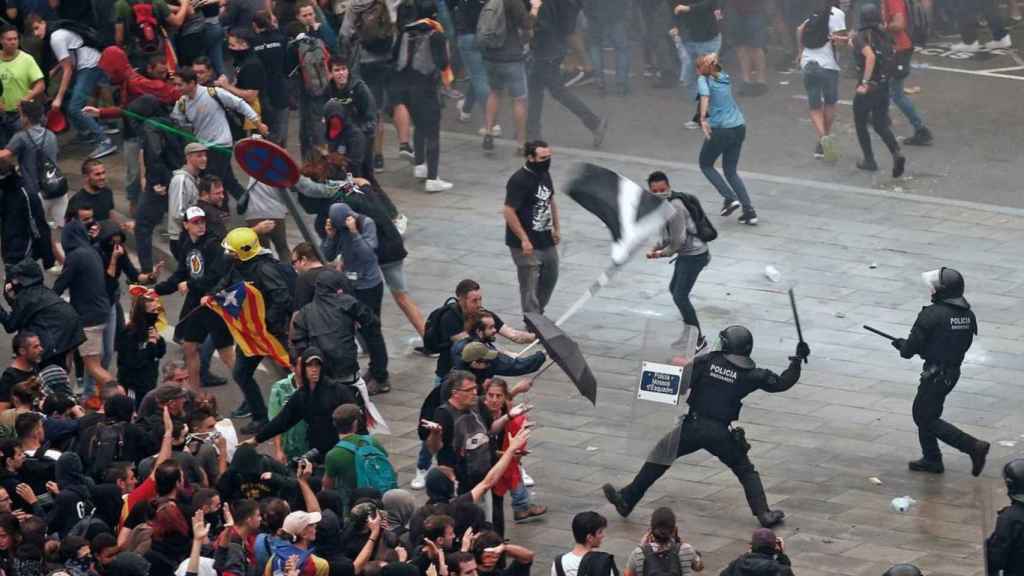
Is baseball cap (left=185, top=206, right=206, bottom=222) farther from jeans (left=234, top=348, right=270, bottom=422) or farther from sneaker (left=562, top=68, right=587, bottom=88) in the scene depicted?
sneaker (left=562, top=68, right=587, bottom=88)

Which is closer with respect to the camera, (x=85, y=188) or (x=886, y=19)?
(x=85, y=188)

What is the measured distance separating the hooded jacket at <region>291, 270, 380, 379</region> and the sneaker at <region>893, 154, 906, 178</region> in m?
7.46

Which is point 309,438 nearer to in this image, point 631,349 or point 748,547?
point 748,547

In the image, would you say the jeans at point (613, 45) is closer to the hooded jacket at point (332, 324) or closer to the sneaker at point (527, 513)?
the hooded jacket at point (332, 324)

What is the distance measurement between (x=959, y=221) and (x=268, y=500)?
9613 mm

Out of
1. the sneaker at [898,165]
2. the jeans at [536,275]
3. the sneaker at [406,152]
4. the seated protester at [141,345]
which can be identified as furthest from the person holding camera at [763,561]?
the sneaker at [406,152]

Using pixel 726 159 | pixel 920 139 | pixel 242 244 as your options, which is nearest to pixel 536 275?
pixel 242 244

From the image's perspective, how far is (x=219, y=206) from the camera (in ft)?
49.0

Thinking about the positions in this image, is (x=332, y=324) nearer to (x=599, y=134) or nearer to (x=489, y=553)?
(x=489, y=553)

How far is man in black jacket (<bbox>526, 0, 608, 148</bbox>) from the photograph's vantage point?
20.4 meters

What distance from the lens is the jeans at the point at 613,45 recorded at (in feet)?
73.0

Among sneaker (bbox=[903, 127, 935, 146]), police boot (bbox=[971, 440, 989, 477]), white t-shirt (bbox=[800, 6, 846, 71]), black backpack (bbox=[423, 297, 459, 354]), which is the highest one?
white t-shirt (bbox=[800, 6, 846, 71])

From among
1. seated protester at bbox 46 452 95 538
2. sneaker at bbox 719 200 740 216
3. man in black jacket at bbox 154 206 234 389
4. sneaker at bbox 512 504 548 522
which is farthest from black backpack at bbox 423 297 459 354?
sneaker at bbox 719 200 740 216

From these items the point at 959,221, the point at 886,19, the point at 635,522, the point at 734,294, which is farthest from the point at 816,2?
the point at 635,522
